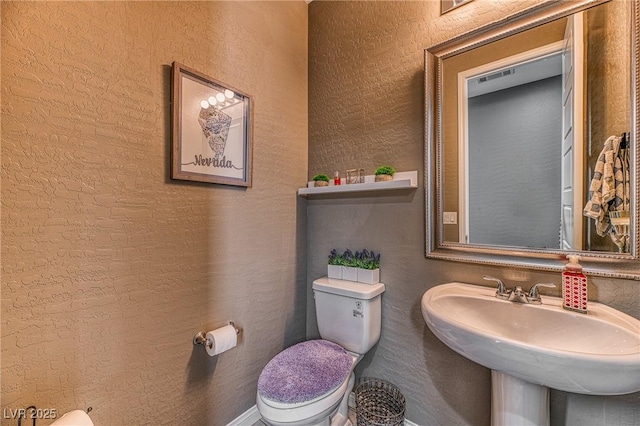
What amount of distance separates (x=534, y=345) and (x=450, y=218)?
64 centimetres

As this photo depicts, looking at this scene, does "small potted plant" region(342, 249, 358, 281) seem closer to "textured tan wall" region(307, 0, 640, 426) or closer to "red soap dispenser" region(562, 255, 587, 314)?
"textured tan wall" region(307, 0, 640, 426)

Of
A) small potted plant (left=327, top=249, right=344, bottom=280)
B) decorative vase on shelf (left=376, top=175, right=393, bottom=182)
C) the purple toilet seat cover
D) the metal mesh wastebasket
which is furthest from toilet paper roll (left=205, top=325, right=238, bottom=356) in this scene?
decorative vase on shelf (left=376, top=175, right=393, bottom=182)

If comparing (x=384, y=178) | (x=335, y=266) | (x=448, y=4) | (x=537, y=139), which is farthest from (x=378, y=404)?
(x=448, y=4)

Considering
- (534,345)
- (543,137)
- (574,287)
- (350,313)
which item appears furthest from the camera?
(350,313)

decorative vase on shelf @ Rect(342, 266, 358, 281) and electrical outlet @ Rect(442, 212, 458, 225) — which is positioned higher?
electrical outlet @ Rect(442, 212, 458, 225)

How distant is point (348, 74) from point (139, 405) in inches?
74.7

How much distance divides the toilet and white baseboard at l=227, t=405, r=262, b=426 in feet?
→ 1.37

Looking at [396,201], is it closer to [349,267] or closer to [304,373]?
[349,267]

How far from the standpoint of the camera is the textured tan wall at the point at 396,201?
3.71ft

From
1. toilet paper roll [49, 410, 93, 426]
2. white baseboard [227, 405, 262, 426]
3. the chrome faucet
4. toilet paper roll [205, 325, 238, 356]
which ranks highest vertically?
the chrome faucet

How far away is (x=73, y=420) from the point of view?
741 mm

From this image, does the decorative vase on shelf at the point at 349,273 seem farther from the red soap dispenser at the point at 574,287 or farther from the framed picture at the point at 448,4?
the framed picture at the point at 448,4

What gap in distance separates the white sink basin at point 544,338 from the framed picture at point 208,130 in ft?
3.52

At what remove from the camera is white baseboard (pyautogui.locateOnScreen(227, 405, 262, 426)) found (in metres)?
1.30
